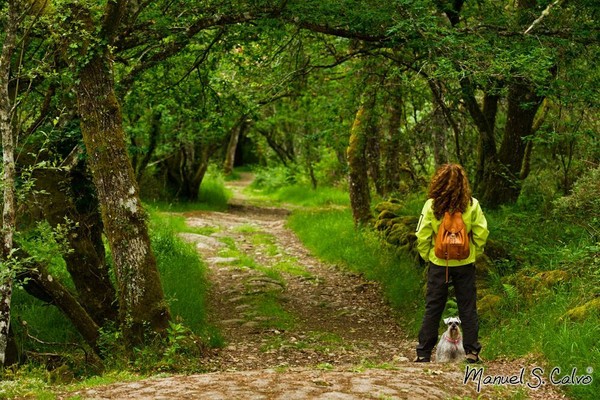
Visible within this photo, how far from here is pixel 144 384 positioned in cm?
573

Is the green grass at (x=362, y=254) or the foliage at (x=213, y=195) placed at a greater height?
the foliage at (x=213, y=195)

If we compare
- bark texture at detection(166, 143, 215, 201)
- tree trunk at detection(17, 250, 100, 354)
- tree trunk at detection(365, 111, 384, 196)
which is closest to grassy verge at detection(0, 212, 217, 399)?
tree trunk at detection(17, 250, 100, 354)

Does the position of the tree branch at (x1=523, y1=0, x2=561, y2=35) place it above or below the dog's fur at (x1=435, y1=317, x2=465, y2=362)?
above

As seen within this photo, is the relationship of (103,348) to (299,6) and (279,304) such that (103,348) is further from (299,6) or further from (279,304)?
(299,6)

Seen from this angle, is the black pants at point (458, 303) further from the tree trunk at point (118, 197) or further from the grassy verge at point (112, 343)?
the tree trunk at point (118, 197)

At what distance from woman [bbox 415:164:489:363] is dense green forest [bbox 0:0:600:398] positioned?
1.98 ft

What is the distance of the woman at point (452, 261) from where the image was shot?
6840 mm

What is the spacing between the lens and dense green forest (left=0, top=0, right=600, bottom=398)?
24.6 feet

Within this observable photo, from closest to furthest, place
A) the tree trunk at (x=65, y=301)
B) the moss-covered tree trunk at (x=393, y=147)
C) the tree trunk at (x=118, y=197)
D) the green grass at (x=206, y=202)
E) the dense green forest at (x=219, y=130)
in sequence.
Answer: the dense green forest at (x=219, y=130) → the tree trunk at (x=118, y=197) → the tree trunk at (x=65, y=301) → the moss-covered tree trunk at (x=393, y=147) → the green grass at (x=206, y=202)

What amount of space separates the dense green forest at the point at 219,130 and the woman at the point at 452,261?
0.60 m

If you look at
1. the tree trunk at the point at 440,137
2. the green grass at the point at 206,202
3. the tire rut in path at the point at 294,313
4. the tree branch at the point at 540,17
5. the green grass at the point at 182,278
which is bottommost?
the tire rut in path at the point at 294,313

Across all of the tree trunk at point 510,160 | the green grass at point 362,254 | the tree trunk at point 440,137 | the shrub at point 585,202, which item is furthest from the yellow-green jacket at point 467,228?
the tree trunk at point 440,137

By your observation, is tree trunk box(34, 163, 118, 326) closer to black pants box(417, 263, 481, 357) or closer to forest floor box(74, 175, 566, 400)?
forest floor box(74, 175, 566, 400)

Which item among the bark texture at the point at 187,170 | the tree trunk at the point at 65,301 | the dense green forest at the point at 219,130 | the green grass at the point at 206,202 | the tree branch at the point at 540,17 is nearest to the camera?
the dense green forest at the point at 219,130
